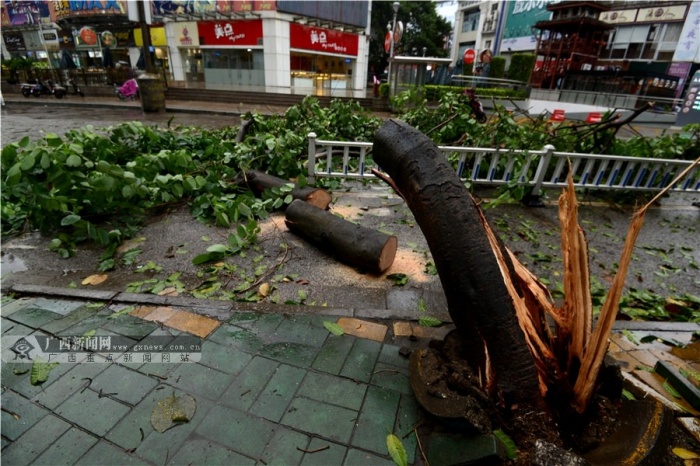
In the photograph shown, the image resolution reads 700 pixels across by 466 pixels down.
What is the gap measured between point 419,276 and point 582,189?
502 centimetres

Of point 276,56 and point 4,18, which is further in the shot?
point 4,18

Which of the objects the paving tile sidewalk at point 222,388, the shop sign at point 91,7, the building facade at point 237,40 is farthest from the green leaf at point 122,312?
the shop sign at point 91,7

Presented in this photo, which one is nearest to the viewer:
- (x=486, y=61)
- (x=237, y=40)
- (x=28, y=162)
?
(x=28, y=162)

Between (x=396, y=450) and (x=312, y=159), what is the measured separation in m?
4.69

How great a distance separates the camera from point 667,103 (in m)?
21.2

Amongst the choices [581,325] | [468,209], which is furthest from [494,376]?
[468,209]

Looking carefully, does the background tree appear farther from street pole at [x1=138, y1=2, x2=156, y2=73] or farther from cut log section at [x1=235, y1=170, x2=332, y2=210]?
cut log section at [x1=235, y1=170, x2=332, y2=210]

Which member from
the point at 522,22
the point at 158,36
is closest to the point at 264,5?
the point at 158,36

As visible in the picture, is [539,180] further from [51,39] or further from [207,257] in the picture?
[51,39]

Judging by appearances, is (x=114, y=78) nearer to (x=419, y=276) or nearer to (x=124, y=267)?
(x=124, y=267)

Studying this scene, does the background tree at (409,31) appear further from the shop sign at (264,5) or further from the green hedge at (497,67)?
the shop sign at (264,5)

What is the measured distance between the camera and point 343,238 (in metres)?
3.83

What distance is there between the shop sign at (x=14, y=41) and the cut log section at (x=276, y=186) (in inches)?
1964

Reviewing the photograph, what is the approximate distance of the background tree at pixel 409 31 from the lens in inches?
1743
